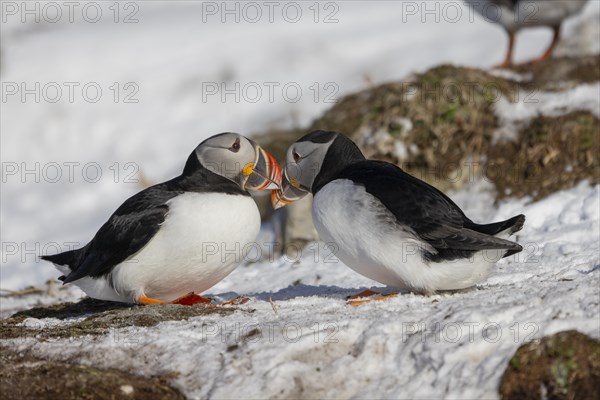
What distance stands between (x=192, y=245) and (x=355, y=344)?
1.90m

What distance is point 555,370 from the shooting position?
4.91 m

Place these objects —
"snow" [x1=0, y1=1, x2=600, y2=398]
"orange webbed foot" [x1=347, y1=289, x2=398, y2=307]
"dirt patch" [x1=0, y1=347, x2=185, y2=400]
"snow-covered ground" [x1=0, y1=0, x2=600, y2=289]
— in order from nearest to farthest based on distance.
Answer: "dirt patch" [x1=0, y1=347, x2=185, y2=400], "snow" [x1=0, y1=1, x2=600, y2=398], "orange webbed foot" [x1=347, y1=289, x2=398, y2=307], "snow-covered ground" [x1=0, y1=0, x2=600, y2=289]

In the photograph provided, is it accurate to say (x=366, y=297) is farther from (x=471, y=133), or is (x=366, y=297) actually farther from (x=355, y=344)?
(x=471, y=133)

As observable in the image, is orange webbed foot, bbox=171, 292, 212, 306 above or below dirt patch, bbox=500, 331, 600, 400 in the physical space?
below

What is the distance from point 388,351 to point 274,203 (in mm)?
2493

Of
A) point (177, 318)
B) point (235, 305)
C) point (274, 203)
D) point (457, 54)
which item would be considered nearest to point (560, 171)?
point (274, 203)

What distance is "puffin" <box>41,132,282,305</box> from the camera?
6910 mm

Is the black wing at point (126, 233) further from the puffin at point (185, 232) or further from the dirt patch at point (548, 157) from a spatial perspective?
the dirt patch at point (548, 157)

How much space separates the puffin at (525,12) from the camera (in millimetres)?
14430

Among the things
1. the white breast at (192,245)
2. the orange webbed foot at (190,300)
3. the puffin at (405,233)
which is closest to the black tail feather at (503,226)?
the puffin at (405,233)

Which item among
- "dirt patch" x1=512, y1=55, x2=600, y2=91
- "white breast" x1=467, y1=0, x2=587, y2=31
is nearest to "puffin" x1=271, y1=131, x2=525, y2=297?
"dirt patch" x1=512, y1=55, x2=600, y2=91

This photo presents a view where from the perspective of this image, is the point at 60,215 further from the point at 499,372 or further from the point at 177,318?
the point at 499,372

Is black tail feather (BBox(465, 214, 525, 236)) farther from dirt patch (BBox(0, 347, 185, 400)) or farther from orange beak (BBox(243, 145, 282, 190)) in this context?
dirt patch (BBox(0, 347, 185, 400))

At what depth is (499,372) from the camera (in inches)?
195
